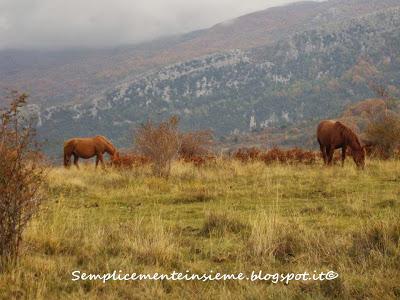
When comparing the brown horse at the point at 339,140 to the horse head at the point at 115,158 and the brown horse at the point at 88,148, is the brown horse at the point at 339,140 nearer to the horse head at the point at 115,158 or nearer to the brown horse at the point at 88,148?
the horse head at the point at 115,158

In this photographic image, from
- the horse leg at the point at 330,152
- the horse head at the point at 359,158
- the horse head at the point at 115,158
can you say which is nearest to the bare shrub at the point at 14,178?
the horse head at the point at 359,158

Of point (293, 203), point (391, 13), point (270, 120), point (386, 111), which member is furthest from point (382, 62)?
point (293, 203)

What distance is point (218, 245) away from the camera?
23.8 feet

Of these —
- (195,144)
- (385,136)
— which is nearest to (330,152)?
(385,136)

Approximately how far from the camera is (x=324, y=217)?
8977 millimetres

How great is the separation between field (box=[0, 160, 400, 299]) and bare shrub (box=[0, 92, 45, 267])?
0.98 feet

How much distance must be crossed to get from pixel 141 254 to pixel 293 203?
5434mm

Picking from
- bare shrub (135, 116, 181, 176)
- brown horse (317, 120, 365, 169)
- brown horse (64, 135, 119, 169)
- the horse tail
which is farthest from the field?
the horse tail

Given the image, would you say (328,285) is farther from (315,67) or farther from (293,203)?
(315,67)

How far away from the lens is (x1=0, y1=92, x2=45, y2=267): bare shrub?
6.27 meters

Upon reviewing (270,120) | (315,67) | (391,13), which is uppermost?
(391,13)

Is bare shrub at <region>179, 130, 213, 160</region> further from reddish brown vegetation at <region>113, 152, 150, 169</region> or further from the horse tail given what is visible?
the horse tail

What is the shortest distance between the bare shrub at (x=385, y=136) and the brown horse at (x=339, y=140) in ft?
7.59

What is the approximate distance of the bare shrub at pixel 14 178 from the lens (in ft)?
20.6
